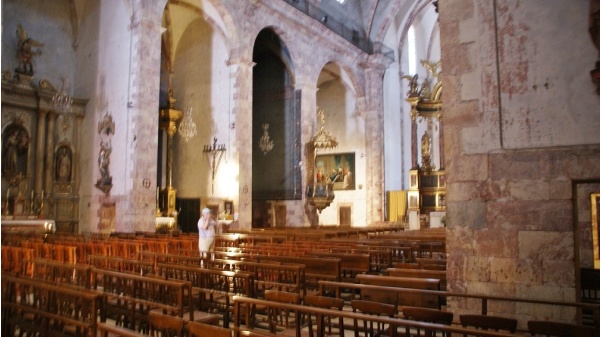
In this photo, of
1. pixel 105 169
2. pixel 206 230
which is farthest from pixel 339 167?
pixel 206 230

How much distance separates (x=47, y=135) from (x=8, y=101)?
167 cm

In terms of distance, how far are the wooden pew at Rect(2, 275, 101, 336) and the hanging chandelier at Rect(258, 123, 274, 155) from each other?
58.1ft

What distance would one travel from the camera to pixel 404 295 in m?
5.30

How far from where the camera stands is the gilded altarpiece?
15.5m

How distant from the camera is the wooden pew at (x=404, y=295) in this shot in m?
5.18

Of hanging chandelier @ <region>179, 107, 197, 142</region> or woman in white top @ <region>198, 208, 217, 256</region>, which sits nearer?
woman in white top @ <region>198, 208, 217, 256</region>

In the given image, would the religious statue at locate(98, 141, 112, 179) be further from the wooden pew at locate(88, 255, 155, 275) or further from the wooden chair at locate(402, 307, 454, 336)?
the wooden chair at locate(402, 307, 454, 336)

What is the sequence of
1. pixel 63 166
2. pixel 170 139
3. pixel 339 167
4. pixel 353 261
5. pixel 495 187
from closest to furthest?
pixel 495 187
pixel 353 261
pixel 63 166
pixel 170 139
pixel 339 167

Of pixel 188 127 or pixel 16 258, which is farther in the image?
pixel 188 127

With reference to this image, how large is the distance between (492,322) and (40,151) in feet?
54.3

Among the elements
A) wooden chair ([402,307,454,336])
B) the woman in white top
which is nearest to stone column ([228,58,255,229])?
the woman in white top

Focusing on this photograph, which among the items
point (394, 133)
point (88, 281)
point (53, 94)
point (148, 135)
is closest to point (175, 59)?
point (53, 94)

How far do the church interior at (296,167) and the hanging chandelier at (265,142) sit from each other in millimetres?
119

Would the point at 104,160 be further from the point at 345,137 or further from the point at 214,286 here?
the point at 345,137
